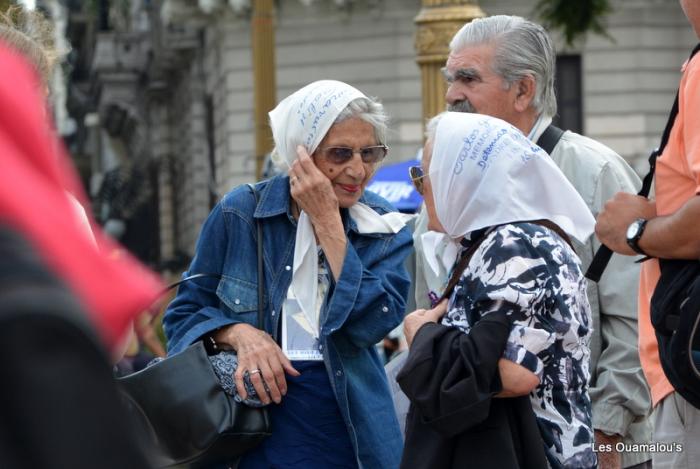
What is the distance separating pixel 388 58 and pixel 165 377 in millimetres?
24669

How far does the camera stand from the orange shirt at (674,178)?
3633 millimetres

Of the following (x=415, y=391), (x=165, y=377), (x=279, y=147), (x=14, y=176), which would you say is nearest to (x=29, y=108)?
(x=14, y=176)

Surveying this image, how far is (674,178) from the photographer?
378cm

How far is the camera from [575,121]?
91.4ft

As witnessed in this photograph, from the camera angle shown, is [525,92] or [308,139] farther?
[525,92]

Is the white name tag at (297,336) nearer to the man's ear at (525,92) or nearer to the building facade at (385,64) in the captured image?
the man's ear at (525,92)

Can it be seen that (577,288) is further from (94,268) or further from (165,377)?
(94,268)

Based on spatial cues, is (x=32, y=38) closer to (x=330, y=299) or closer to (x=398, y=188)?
(x=330, y=299)

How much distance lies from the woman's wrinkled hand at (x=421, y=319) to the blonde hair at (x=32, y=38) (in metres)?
1.10

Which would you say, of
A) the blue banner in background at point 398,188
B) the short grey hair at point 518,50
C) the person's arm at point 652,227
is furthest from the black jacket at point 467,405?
the blue banner in background at point 398,188

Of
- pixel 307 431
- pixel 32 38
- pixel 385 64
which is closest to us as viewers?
pixel 32 38

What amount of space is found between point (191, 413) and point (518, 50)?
1.68 meters

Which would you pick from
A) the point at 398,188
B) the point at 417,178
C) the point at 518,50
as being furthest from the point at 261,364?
the point at 398,188

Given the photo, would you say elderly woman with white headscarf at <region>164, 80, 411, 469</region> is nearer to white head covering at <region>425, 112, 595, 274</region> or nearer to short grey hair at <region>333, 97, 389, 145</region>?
short grey hair at <region>333, 97, 389, 145</region>
